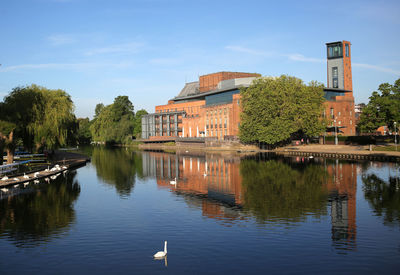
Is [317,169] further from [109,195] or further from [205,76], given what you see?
[205,76]

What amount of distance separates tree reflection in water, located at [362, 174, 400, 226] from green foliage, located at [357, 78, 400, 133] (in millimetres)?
32817

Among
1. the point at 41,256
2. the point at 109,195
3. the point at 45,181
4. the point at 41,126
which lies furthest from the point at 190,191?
the point at 41,126

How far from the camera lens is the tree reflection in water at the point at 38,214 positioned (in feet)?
83.7

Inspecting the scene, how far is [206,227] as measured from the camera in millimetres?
27125

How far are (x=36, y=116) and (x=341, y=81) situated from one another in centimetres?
11451

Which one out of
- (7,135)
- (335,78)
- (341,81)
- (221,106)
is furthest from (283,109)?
(7,135)

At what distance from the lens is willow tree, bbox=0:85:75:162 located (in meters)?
58.4

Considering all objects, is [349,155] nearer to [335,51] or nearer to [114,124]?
[335,51]

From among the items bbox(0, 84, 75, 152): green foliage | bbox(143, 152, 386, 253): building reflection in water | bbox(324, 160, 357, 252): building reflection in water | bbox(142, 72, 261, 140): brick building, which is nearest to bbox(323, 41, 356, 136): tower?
bbox(142, 72, 261, 140): brick building

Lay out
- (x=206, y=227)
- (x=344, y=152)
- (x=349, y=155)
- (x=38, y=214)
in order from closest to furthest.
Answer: (x=206, y=227) < (x=38, y=214) < (x=349, y=155) < (x=344, y=152)

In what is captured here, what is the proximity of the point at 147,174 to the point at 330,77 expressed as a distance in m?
108

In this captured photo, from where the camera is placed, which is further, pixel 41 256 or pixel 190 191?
pixel 190 191

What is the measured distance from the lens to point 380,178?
49.1 meters

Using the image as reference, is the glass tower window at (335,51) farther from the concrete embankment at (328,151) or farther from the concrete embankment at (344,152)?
the concrete embankment at (344,152)
